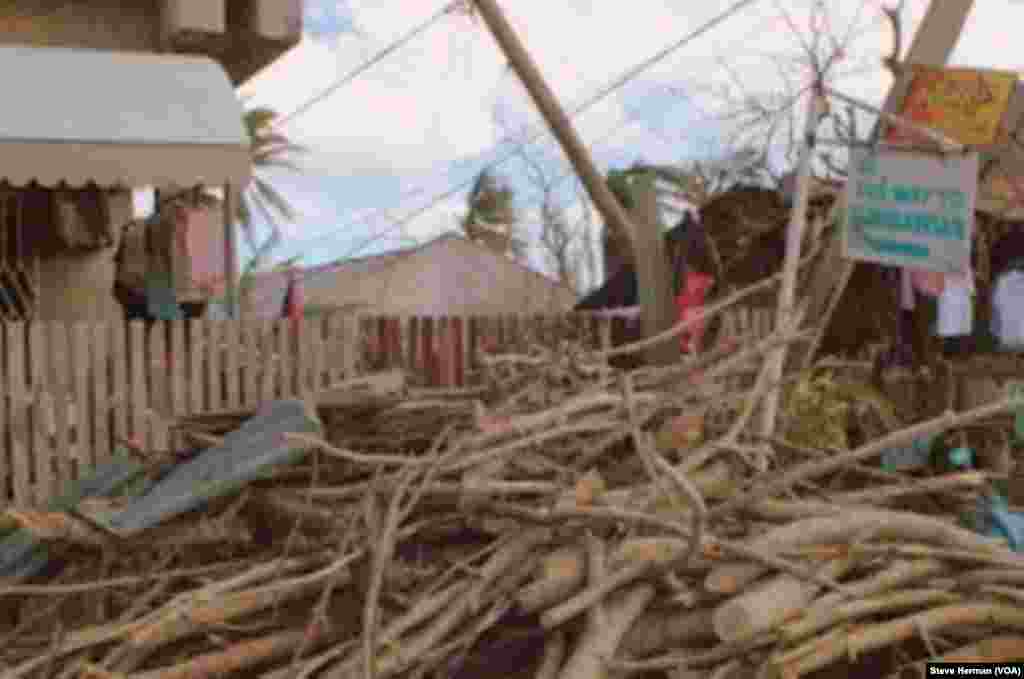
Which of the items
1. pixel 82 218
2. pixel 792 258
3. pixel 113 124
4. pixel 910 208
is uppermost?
pixel 113 124

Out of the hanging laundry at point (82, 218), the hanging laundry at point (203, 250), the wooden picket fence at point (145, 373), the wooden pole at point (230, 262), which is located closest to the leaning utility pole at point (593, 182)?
the wooden picket fence at point (145, 373)

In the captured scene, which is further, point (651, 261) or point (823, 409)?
point (651, 261)

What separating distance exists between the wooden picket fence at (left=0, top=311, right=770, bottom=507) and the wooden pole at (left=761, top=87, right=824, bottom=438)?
175 centimetres

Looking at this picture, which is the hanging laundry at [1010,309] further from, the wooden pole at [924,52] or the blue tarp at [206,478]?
the blue tarp at [206,478]

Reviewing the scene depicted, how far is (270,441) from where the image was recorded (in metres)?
4.55

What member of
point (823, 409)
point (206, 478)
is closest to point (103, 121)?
point (206, 478)

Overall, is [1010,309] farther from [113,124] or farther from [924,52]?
[113,124]

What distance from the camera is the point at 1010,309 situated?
326 inches

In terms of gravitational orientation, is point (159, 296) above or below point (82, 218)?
below

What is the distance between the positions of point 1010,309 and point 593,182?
2589 mm

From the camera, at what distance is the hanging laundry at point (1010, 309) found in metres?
8.23

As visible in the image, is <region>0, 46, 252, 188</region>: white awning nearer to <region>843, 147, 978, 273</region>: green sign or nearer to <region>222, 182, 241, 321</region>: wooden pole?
<region>222, 182, 241, 321</region>: wooden pole

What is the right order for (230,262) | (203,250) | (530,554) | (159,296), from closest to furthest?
(530,554) → (159,296) → (230,262) → (203,250)

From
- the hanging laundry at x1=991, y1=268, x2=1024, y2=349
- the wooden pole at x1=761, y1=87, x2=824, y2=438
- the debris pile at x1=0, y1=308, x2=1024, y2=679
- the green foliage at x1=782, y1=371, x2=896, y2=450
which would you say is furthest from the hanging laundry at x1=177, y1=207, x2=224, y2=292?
the debris pile at x1=0, y1=308, x2=1024, y2=679
